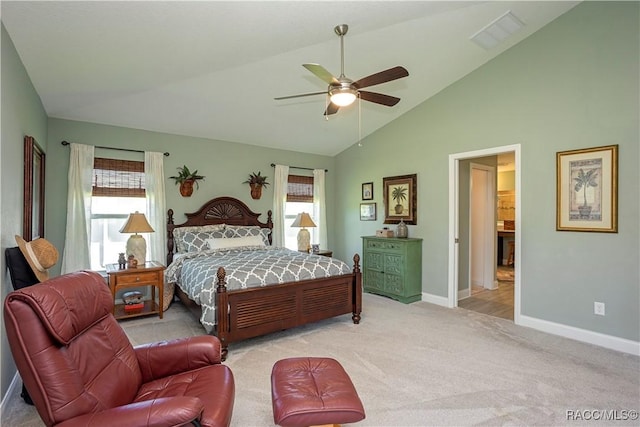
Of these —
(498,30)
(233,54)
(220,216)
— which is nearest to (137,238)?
(220,216)

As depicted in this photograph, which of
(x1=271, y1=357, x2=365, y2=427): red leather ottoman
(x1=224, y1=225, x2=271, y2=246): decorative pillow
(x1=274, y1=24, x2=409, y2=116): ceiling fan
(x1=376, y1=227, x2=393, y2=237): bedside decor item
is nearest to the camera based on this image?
(x1=271, y1=357, x2=365, y2=427): red leather ottoman

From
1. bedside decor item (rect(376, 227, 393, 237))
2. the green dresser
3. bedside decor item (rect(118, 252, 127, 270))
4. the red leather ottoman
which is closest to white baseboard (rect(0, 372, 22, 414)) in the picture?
bedside decor item (rect(118, 252, 127, 270))

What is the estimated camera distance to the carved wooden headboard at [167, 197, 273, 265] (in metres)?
5.03

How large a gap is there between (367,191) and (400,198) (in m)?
0.82

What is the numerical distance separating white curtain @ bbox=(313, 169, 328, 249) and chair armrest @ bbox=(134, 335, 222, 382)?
4.66 metres

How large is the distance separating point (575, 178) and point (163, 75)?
4.55m

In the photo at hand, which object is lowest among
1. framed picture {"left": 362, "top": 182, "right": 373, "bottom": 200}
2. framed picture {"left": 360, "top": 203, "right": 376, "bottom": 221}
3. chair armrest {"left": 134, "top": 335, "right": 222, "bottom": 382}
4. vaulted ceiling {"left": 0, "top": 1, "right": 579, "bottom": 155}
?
chair armrest {"left": 134, "top": 335, "right": 222, "bottom": 382}

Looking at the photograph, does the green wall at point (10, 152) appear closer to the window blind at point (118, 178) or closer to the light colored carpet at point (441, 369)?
the light colored carpet at point (441, 369)

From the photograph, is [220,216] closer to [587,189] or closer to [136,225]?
[136,225]

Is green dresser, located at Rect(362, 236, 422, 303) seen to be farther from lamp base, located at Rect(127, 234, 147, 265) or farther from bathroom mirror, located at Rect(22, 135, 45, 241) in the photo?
bathroom mirror, located at Rect(22, 135, 45, 241)

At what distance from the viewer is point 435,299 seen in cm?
499

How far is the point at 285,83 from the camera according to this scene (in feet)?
13.6

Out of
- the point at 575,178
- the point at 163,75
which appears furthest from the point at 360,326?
the point at 163,75

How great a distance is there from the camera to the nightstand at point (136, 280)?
3.92 metres
